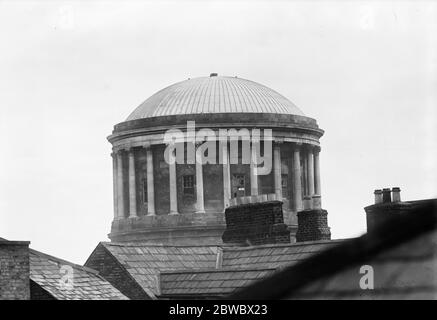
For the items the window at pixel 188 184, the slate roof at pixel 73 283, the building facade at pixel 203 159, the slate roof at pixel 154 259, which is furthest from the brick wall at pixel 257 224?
the window at pixel 188 184

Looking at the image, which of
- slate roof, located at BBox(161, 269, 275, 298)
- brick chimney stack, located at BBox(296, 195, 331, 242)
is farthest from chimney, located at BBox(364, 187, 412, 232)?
slate roof, located at BBox(161, 269, 275, 298)

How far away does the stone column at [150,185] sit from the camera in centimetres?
7388

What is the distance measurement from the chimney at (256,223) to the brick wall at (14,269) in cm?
1099

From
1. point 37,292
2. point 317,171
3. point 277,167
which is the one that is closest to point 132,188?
point 277,167

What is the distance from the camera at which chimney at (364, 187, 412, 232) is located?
29281 millimetres

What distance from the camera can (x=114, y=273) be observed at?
93.5 feet

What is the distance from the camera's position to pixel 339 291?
4.63 metres

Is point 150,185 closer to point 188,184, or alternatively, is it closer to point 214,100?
Answer: point 188,184

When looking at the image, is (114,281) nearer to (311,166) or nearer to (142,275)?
(142,275)

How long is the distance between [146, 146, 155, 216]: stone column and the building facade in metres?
0.06

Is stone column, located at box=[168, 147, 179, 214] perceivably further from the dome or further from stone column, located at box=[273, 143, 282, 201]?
stone column, located at box=[273, 143, 282, 201]

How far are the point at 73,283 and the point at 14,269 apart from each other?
7.09 ft

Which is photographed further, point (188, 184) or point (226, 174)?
point (188, 184)
